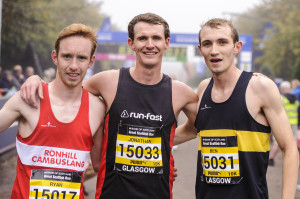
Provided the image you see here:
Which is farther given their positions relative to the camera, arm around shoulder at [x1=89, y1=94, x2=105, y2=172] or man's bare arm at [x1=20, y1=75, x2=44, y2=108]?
arm around shoulder at [x1=89, y1=94, x2=105, y2=172]

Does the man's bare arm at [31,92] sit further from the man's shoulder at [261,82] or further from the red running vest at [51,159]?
the man's shoulder at [261,82]

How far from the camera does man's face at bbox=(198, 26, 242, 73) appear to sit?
316 centimetres

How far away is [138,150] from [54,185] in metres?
0.72

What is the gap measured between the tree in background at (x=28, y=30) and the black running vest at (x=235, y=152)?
13351 mm

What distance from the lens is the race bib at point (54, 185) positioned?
111 inches

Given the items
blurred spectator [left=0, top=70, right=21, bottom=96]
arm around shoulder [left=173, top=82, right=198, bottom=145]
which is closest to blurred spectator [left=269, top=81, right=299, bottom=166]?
arm around shoulder [left=173, top=82, right=198, bottom=145]

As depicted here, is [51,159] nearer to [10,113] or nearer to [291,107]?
[10,113]

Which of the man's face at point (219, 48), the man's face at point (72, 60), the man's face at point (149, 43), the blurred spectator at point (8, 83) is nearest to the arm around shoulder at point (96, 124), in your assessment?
the man's face at point (72, 60)

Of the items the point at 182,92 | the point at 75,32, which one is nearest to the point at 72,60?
the point at 75,32

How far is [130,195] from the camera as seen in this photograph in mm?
3238

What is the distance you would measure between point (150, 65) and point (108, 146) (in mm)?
755

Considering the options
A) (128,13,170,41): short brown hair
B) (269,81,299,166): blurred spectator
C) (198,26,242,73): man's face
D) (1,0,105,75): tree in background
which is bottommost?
(198,26,242,73): man's face

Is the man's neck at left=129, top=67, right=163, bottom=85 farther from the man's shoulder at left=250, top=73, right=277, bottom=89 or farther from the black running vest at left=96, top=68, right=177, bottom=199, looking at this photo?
the man's shoulder at left=250, top=73, right=277, bottom=89

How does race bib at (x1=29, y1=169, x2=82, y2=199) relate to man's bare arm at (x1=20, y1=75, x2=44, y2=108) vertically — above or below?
below
